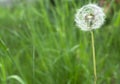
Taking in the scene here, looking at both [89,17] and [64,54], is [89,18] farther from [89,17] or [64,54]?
[64,54]

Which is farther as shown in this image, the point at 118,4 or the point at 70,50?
the point at 118,4

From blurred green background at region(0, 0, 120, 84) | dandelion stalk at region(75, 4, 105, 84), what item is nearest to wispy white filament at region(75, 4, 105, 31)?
dandelion stalk at region(75, 4, 105, 84)

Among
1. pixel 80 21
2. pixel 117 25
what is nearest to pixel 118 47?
pixel 117 25

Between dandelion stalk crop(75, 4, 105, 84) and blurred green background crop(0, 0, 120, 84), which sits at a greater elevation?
dandelion stalk crop(75, 4, 105, 84)

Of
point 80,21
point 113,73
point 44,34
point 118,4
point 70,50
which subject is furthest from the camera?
point 118,4

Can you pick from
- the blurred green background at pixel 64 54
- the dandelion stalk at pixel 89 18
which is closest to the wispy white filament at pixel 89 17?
the dandelion stalk at pixel 89 18

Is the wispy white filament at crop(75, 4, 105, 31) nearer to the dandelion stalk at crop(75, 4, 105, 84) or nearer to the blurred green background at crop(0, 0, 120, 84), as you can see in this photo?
the dandelion stalk at crop(75, 4, 105, 84)

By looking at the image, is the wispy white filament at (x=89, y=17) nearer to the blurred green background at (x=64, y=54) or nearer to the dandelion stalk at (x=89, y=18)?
the dandelion stalk at (x=89, y=18)

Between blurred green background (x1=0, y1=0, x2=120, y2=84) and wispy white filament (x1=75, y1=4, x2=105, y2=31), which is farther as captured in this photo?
blurred green background (x1=0, y1=0, x2=120, y2=84)

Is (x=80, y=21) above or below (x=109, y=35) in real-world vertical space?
above

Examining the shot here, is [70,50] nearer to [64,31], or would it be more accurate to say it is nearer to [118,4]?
[64,31]
